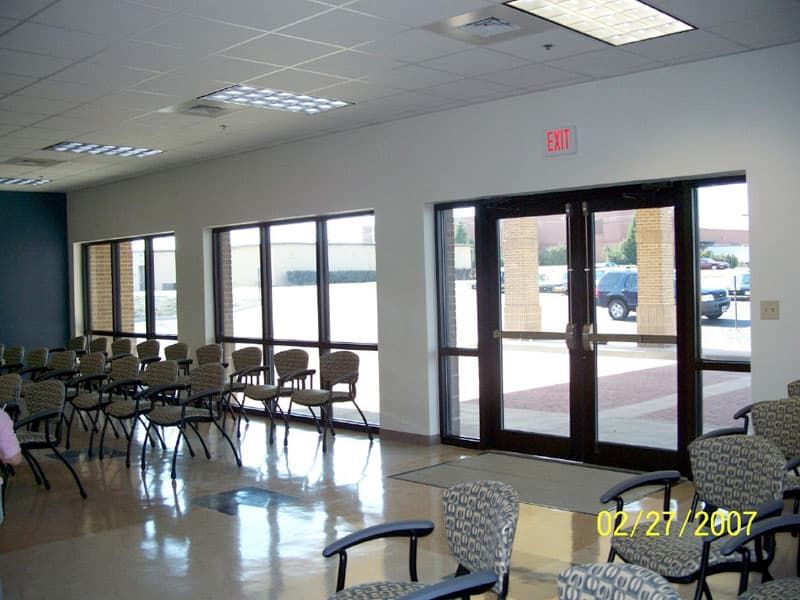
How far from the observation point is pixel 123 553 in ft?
16.0

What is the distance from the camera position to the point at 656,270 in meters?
6.30

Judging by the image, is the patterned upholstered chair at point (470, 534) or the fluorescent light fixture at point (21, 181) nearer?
the patterned upholstered chair at point (470, 534)

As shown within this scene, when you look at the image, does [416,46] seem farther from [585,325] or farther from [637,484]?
[637,484]

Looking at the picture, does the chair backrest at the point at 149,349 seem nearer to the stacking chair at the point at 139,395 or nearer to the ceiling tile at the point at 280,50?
the stacking chair at the point at 139,395

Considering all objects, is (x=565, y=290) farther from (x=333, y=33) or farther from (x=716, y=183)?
(x=333, y=33)

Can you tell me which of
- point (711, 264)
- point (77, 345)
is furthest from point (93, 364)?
point (711, 264)

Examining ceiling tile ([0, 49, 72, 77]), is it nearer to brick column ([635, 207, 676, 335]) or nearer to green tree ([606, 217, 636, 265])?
green tree ([606, 217, 636, 265])

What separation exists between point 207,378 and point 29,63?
302cm

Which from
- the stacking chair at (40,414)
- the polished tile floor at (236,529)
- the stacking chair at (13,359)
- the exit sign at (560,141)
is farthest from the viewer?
the stacking chair at (13,359)

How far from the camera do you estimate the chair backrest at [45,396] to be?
6.66 metres

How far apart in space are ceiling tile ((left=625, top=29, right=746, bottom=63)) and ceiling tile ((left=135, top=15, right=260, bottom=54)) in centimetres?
256

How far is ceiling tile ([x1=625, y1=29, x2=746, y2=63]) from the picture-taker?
527cm

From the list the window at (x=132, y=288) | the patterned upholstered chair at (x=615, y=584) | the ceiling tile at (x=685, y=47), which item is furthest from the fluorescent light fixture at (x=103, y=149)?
the patterned upholstered chair at (x=615, y=584)

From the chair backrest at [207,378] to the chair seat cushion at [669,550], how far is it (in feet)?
14.8
